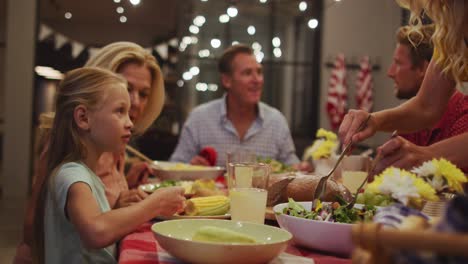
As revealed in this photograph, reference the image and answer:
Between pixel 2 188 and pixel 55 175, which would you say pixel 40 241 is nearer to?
pixel 55 175

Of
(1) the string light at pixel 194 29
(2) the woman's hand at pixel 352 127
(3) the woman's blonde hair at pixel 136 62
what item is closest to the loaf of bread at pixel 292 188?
(2) the woman's hand at pixel 352 127

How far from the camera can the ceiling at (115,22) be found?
6.86m

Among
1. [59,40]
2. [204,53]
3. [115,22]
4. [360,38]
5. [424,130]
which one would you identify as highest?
[115,22]

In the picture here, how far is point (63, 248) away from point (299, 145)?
5.43m

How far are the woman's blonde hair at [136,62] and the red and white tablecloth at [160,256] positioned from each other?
3.72 feet

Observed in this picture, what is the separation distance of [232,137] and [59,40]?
158 inches

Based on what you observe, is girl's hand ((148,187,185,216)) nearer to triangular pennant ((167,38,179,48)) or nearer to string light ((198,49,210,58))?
string light ((198,49,210,58))

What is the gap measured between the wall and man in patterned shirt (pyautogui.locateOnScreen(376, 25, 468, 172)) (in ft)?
9.68

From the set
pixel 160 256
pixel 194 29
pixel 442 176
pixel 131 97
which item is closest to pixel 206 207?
pixel 160 256

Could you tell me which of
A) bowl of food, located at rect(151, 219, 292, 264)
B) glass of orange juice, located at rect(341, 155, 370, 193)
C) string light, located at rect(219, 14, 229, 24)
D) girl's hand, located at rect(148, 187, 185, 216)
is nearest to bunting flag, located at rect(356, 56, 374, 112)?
string light, located at rect(219, 14, 229, 24)

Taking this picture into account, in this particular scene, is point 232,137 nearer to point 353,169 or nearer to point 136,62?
point 136,62

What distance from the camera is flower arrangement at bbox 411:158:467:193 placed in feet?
3.07

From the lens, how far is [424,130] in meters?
2.35

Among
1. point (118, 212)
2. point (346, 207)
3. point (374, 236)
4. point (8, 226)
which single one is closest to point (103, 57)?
point (118, 212)
